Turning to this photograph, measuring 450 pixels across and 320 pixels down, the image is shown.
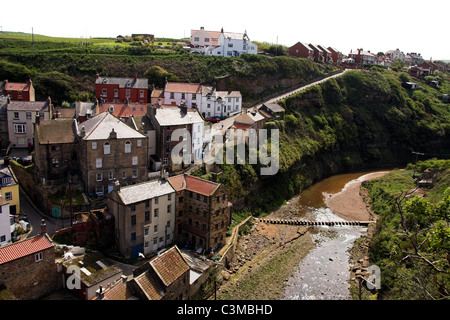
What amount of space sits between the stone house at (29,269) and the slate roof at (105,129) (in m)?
13.3

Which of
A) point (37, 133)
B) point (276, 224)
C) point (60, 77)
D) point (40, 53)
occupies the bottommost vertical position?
point (276, 224)

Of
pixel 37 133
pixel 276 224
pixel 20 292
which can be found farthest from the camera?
pixel 276 224

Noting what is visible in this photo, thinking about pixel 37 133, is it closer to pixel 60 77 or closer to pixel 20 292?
pixel 20 292

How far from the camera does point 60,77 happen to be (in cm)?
6600

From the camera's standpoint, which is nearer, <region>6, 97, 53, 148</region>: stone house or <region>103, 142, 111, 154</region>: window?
<region>103, 142, 111, 154</region>: window

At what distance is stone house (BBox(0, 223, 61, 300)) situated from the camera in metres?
25.7

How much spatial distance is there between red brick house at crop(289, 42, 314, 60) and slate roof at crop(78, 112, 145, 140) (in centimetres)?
7268

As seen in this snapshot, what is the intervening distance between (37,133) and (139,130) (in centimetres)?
1098

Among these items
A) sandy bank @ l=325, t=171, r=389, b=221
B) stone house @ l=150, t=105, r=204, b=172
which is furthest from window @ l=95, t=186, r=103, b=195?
sandy bank @ l=325, t=171, r=389, b=221

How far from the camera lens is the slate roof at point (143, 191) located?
108 feet

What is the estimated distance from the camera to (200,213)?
3734 centimetres

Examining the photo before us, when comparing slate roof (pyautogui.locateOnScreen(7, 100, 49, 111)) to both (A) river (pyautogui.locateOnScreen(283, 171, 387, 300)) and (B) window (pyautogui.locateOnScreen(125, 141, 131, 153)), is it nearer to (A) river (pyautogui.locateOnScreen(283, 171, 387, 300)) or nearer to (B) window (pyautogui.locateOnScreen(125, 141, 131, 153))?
(B) window (pyautogui.locateOnScreen(125, 141, 131, 153))

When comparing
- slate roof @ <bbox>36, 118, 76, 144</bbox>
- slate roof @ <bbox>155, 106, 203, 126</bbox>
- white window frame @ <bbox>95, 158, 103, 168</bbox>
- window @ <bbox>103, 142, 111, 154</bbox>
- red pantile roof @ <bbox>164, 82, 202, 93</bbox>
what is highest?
red pantile roof @ <bbox>164, 82, 202, 93</bbox>
